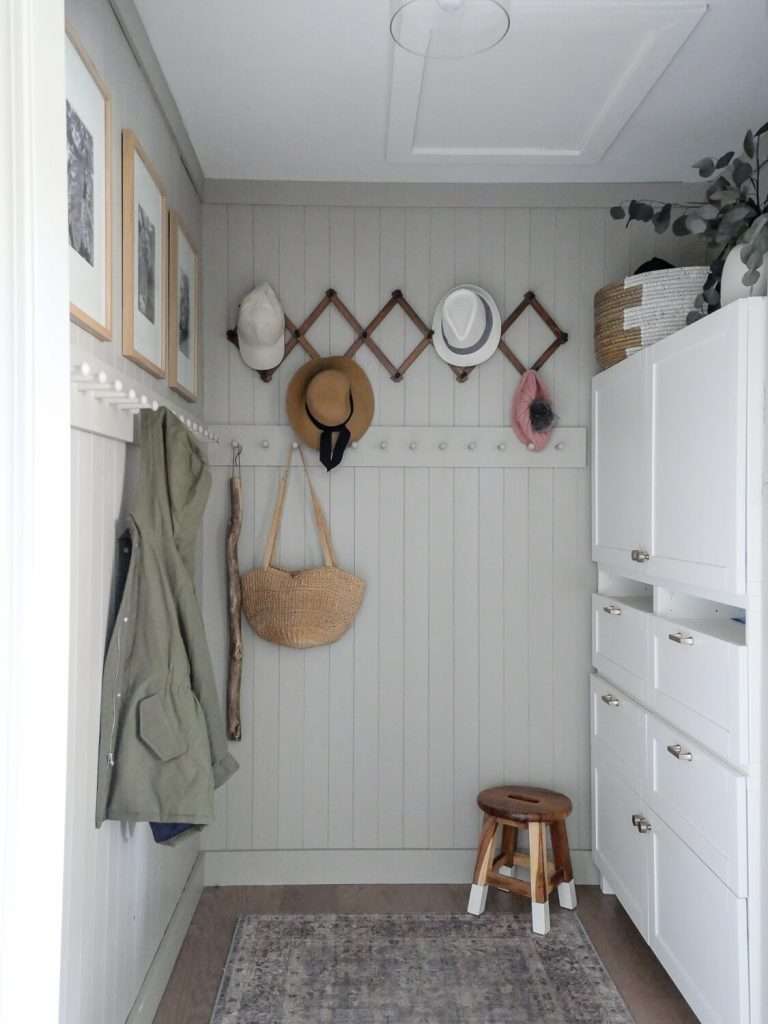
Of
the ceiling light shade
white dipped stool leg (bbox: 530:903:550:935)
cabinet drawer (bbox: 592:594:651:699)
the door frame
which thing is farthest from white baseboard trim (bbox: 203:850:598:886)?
the ceiling light shade

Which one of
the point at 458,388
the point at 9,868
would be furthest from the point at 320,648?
the point at 9,868

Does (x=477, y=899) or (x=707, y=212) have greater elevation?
(x=707, y=212)

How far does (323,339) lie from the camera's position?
3.33 meters

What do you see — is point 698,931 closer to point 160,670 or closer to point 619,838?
point 619,838

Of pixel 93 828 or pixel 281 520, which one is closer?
pixel 93 828

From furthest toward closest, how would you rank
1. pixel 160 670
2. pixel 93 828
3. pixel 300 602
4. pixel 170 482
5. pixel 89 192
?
pixel 300 602, pixel 170 482, pixel 160 670, pixel 93 828, pixel 89 192

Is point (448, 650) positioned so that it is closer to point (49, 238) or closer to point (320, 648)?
point (320, 648)

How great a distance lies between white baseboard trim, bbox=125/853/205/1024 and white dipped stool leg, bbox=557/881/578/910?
121 cm

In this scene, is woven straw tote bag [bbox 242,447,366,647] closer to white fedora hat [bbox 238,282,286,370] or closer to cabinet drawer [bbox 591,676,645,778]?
white fedora hat [bbox 238,282,286,370]

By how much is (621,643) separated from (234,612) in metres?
1.30

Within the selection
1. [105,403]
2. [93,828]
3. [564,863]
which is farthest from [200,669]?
[564,863]

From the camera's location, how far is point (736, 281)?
85.6 inches

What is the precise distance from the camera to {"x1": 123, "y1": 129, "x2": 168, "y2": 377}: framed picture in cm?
213

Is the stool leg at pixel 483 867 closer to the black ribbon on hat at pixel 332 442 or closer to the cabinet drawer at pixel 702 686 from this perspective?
the cabinet drawer at pixel 702 686
